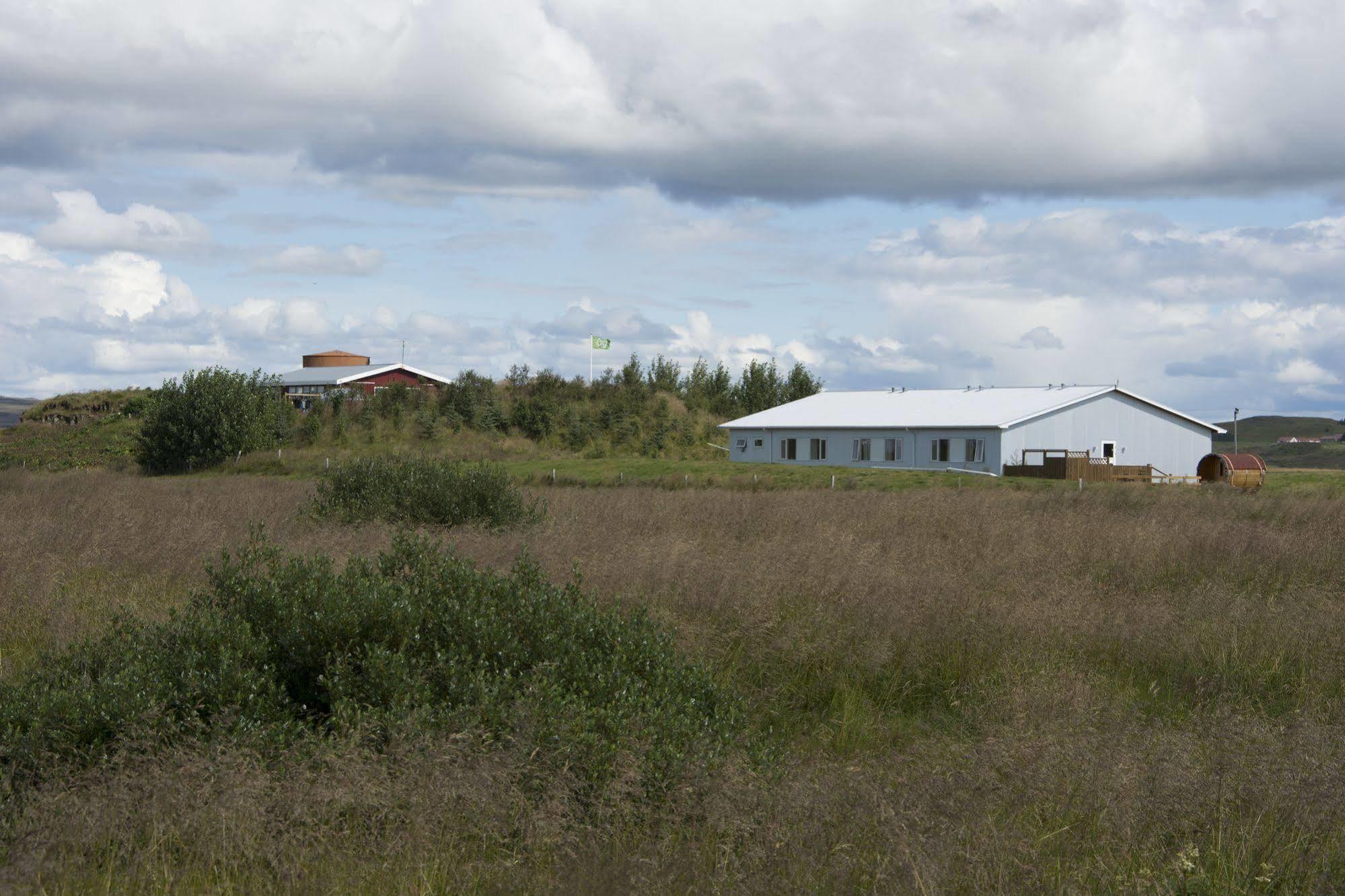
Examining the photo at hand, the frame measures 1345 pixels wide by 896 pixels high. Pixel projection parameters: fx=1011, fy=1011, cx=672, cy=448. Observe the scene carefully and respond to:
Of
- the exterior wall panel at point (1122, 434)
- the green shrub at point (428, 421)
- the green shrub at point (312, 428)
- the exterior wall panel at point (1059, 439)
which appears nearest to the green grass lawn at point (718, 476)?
the exterior wall panel at point (1059, 439)

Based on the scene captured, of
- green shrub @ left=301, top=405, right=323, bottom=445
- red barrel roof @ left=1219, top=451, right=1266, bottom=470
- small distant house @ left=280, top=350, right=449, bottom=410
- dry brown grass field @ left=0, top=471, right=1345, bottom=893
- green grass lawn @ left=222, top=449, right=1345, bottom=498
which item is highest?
small distant house @ left=280, top=350, right=449, bottom=410

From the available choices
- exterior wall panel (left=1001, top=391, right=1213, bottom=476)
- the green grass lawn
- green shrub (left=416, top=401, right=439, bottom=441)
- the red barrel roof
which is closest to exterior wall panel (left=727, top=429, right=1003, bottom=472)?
exterior wall panel (left=1001, top=391, right=1213, bottom=476)

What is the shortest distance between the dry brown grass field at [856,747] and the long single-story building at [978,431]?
34.3 m

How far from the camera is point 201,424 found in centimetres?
5112

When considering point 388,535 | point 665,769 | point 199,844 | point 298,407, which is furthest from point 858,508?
point 298,407

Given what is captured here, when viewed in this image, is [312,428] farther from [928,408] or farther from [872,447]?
[928,408]

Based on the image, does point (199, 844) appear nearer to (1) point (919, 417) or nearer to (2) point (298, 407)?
(1) point (919, 417)

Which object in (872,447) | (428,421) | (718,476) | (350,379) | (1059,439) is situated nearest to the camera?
(718,476)

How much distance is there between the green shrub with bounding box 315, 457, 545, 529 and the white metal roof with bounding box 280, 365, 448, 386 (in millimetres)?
59779

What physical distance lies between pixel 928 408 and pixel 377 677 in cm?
5126

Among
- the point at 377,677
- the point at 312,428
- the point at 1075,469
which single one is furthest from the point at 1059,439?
the point at 377,677

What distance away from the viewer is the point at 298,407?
Answer: 7144cm

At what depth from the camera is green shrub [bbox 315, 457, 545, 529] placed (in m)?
16.2

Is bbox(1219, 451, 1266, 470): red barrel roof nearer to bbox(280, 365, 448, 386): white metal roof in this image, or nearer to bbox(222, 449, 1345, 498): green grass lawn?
bbox(222, 449, 1345, 498): green grass lawn
